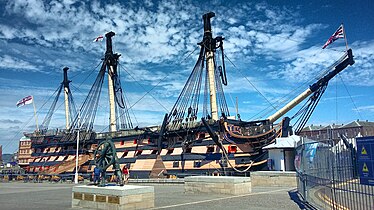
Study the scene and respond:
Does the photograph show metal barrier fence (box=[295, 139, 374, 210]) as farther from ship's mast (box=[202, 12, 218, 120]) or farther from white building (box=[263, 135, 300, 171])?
ship's mast (box=[202, 12, 218, 120])

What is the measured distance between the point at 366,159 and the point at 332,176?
159cm

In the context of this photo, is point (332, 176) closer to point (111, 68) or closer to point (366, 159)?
point (366, 159)

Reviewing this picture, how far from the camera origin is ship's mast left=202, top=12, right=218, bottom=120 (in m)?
33.4

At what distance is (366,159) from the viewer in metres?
7.13

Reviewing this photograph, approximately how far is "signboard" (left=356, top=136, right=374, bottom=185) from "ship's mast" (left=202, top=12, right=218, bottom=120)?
84.4ft

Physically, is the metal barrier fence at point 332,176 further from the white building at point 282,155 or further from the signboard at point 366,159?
the white building at point 282,155

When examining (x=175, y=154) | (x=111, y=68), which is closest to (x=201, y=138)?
(x=175, y=154)

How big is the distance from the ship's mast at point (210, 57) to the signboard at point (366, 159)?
→ 2572 cm

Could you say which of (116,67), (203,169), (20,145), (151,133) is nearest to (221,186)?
(203,169)

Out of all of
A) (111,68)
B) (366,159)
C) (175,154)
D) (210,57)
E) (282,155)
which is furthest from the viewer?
(111,68)

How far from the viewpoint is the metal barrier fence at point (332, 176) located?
827 centimetres

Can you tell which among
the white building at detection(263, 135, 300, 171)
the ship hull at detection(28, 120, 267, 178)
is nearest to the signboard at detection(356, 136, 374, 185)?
the white building at detection(263, 135, 300, 171)

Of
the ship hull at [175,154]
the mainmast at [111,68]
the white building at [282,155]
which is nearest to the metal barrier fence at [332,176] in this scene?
the white building at [282,155]

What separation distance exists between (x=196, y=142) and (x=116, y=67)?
1989 cm
